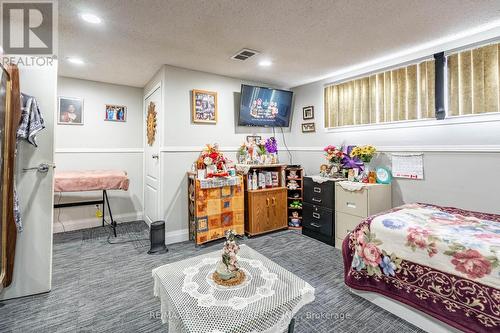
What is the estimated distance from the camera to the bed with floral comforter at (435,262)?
4.71 ft

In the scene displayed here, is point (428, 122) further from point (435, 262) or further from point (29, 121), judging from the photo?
point (29, 121)

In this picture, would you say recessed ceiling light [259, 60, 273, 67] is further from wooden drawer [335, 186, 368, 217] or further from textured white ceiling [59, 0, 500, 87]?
wooden drawer [335, 186, 368, 217]

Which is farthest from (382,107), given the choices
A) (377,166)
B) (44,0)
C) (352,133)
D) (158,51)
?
(44,0)

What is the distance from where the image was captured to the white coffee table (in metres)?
1.13

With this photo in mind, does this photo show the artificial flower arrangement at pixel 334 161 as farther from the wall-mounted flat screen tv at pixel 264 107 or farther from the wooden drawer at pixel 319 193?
the wall-mounted flat screen tv at pixel 264 107

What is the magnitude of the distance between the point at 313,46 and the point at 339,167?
1657 mm

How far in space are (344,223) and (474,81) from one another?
6.56 ft

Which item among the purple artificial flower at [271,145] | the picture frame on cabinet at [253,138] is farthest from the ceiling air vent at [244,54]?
the purple artificial flower at [271,145]

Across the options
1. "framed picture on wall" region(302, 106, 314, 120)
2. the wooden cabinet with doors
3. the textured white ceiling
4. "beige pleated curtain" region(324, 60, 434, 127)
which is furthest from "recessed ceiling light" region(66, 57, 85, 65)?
"beige pleated curtain" region(324, 60, 434, 127)

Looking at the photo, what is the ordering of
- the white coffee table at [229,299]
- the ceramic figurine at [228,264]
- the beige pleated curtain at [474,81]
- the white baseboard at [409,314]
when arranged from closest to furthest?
the white coffee table at [229,299] < the ceramic figurine at [228,264] < the white baseboard at [409,314] < the beige pleated curtain at [474,81]

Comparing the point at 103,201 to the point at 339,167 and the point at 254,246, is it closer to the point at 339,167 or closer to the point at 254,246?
the point at 254,246

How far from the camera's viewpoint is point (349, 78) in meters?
3.56

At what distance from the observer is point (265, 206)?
3635 millimetres

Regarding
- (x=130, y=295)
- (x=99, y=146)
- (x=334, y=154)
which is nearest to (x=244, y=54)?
(x=334, y=154)
